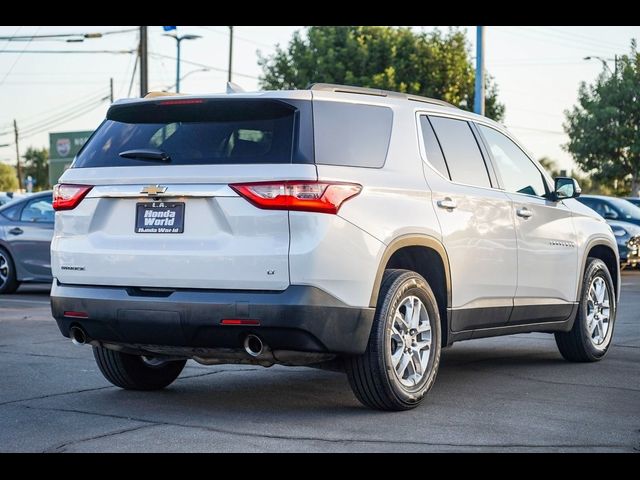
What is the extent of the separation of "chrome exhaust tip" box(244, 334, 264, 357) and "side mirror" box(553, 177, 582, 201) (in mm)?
3361

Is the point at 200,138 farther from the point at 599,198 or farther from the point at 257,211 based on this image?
the point at 599,198

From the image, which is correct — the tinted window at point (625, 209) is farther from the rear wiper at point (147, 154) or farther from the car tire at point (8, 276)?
the rear wiper at point (147, 154)

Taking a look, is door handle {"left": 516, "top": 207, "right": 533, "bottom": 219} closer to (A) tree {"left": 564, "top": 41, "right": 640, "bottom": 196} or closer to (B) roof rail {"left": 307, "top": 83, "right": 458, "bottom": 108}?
(B) roof rail {"left": 307, "top": 83, "right": 458, "bottom": 108}

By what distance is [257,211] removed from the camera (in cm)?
608

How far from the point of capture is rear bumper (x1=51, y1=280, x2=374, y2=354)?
6.01 meters

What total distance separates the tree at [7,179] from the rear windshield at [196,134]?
144247 mm

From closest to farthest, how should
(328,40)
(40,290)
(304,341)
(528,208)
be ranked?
(304,341) → (528,208) → (40,290) → (328,40)

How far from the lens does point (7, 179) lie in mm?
149500

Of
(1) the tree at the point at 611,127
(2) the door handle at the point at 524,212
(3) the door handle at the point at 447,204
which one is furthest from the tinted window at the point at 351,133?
(1) the tree at the point at 611,127

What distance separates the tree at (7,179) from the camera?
148 meters

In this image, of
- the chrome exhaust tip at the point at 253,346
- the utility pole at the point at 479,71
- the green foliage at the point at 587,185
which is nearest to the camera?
the chrome exhaust tip at the point at 253,346

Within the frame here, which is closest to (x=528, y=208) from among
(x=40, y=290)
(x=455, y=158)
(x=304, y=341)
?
(x=455, y=158)

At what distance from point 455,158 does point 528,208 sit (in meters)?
1.00

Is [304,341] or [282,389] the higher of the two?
[304,341]
